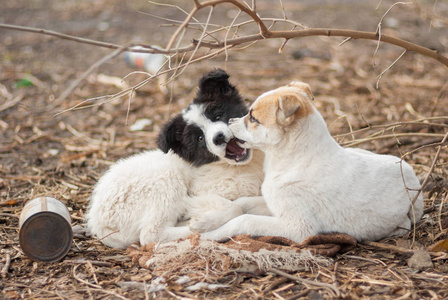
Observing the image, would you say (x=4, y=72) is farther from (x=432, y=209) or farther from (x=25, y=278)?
(x=432, y=209)

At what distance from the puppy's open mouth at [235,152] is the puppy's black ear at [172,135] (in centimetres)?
43

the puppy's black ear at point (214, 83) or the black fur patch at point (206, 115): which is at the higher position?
the puppy's black ear at point (214, 83)

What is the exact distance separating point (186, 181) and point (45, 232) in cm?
120

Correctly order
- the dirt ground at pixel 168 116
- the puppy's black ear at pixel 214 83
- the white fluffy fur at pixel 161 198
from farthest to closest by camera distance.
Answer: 1. the puppy's black ear at pixel 214 83
2. the white fluffy fur at pixel 161 198
3. the dirt ground at pixel 168 116

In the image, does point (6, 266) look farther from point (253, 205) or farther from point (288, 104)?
point (288, 104)

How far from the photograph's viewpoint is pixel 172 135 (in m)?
4.18

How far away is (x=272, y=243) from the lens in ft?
11.7

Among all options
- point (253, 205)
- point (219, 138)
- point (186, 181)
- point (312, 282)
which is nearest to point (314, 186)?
point (253, 205)

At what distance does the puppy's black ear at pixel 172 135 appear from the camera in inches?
159

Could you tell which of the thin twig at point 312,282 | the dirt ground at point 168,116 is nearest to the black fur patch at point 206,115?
the dirt ground at point 168,116

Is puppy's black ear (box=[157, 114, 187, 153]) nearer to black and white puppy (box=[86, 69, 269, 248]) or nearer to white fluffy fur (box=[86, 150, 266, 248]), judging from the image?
black and white puppy (box=[86, 69, 269, 248])

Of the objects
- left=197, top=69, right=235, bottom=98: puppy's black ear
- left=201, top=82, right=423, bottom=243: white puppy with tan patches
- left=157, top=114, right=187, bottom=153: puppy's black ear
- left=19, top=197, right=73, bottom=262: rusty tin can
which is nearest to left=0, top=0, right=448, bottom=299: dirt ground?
left=19, top=197, right=73, bottom=262: rusty tin can

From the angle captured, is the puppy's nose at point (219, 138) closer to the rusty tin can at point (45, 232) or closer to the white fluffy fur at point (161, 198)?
the white fluffy fur at point (161, 198)

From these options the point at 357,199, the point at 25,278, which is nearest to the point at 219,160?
the point at 357,199
